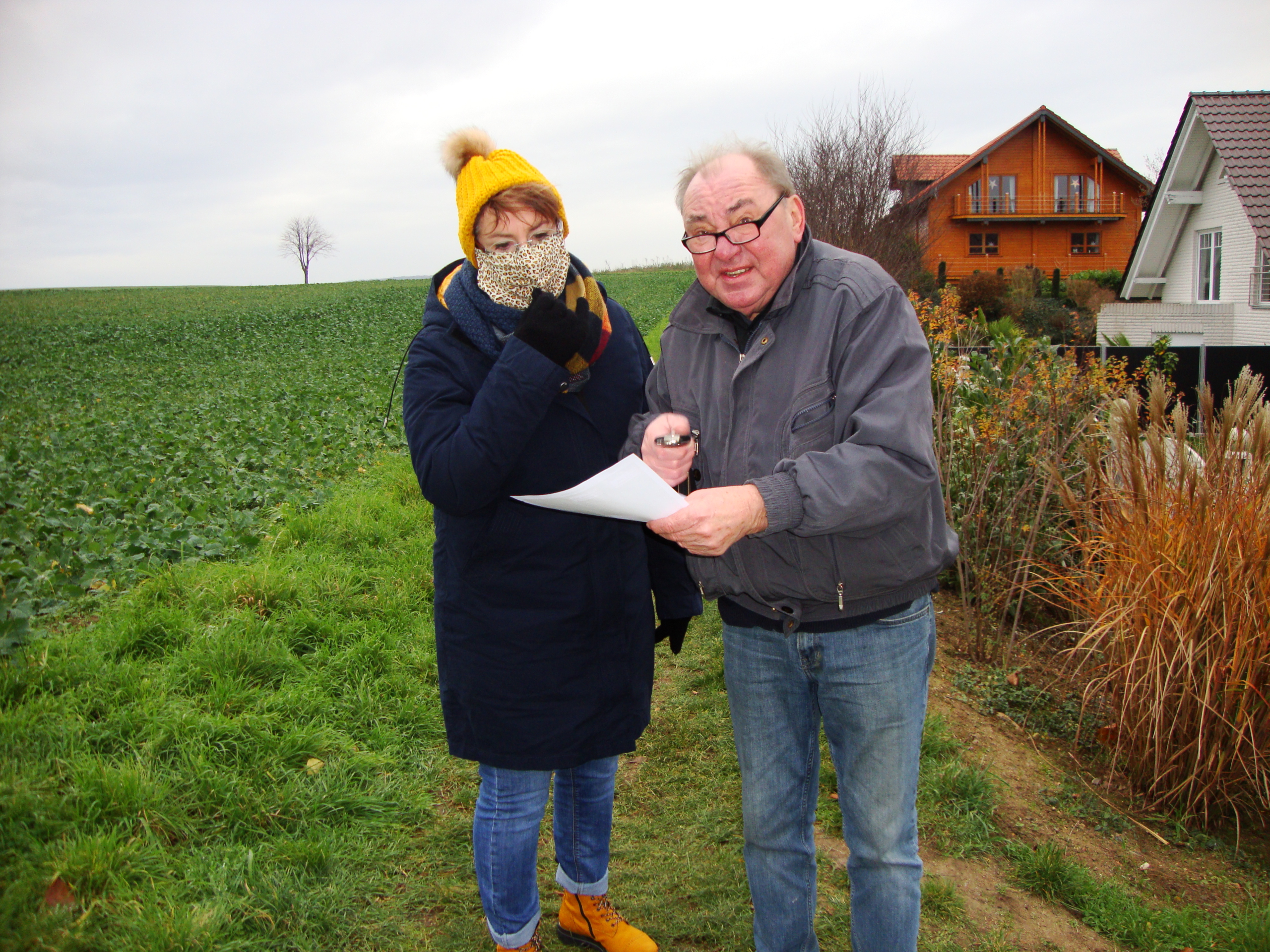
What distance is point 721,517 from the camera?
171cm

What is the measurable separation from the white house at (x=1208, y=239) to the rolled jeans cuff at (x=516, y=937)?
17.5 metres

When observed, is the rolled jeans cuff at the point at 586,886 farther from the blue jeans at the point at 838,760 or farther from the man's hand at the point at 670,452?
the man's hand at the point at 670,452

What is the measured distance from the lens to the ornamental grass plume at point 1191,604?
3.18m

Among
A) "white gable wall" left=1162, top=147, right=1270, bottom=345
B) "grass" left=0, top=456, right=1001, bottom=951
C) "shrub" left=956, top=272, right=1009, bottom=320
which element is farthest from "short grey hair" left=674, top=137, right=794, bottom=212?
"shrub" left=956, top=272, right=1009, bottom=320

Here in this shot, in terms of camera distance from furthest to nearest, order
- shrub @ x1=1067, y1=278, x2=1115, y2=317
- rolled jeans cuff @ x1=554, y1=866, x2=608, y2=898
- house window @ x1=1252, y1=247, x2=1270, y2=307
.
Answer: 1. shrub @ x1=1067, y1=278, x2=1115, y2=317
2. house window @ x1=1252, y1=247, x2=1270, y2=307
3. rolled jeans cuff @ x1=554, y1=866, x2=608, y2=898

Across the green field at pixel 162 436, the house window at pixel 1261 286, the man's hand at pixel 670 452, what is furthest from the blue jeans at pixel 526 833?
the house window at pixel 1261 286

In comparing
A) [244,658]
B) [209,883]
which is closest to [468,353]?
[209,883]

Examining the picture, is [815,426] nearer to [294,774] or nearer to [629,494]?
[629,494]

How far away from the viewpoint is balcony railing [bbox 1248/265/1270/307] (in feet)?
56.6

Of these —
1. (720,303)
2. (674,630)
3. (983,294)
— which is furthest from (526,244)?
(983,294)

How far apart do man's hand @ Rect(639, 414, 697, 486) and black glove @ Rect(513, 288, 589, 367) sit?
0.28 m

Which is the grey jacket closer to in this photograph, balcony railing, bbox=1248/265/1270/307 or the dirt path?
A: the dirt path

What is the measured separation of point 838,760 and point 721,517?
0.78 metres

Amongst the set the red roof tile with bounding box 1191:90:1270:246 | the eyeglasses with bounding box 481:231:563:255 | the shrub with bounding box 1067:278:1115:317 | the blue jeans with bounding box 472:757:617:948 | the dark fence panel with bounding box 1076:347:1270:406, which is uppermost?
the red roof tile with bounding box 1191:90:1270:246
